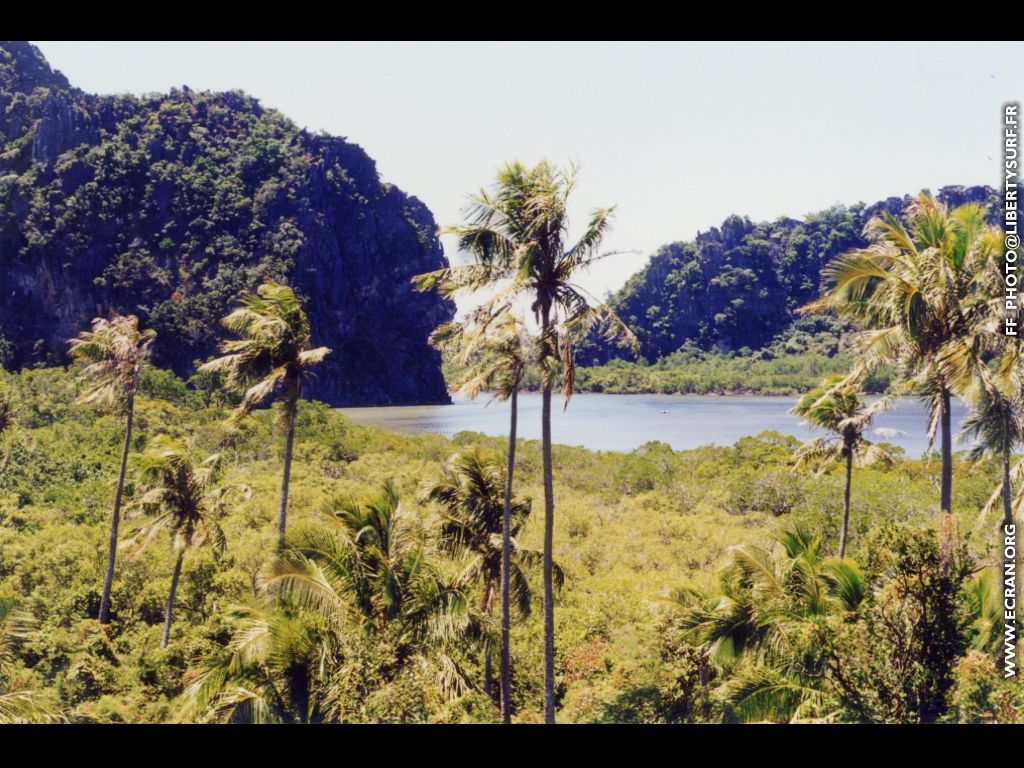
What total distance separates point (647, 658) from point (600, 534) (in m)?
9.77

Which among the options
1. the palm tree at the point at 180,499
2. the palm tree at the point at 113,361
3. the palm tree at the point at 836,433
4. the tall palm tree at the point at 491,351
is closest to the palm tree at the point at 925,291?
the tall palm tree at the point at 491,351

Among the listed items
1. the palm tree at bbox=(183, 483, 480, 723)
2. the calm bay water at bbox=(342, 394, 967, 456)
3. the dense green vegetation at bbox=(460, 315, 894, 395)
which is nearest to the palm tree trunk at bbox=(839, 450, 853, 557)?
the palm tree at bbox=(183, 483, 480, 723)

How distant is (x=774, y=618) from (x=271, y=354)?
8111mm

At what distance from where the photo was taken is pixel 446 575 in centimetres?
979

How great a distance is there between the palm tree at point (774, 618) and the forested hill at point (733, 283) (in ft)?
191

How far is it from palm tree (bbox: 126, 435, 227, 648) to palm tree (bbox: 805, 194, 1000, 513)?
31.4 ft

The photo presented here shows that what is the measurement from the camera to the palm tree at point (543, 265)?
8.00 metres

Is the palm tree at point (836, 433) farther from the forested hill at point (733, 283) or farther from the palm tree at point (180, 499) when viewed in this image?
→ the forested hill at point (733, 283)

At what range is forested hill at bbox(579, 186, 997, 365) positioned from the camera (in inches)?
2699

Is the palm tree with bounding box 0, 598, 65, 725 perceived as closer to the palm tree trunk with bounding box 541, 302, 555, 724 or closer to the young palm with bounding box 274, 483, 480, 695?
the young palm with bounding box 274, 483, 480, 695

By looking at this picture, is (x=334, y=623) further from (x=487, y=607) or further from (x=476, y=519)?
(x=487, y=607)

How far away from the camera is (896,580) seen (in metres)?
6.07
